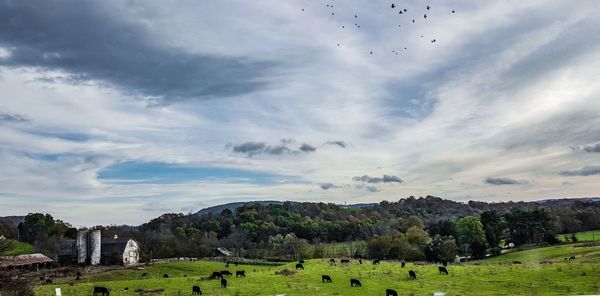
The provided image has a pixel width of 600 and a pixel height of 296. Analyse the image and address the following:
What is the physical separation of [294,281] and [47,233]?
9882cm

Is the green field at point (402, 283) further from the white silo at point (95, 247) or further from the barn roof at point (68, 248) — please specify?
the barn roof at point (68, 248)

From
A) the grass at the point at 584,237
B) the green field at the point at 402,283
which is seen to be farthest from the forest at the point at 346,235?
the green field at the point at 402,283

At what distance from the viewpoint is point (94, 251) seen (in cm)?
9062

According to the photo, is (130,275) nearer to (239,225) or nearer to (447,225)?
(447,225)

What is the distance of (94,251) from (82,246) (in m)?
2.29

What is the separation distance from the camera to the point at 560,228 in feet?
358

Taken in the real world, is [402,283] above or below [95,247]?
below

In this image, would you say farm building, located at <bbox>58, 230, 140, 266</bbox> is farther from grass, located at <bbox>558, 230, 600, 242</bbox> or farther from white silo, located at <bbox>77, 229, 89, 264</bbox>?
grass, located at <bbox>558, 230, 600, 242</bbox>

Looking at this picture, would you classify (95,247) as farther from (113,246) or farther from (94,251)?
(113,246)

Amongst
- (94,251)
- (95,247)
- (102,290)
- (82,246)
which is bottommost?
(102,290)

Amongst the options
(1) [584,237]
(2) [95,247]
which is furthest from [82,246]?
(1) [584,237]

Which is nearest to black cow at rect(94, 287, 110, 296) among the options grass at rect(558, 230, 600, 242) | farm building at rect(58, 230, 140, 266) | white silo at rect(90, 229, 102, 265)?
farm building at rect(58, 230, 140, 266)

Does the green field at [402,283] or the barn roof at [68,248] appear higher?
the barn roof at [68,248]

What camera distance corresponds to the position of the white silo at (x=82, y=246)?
293ft
